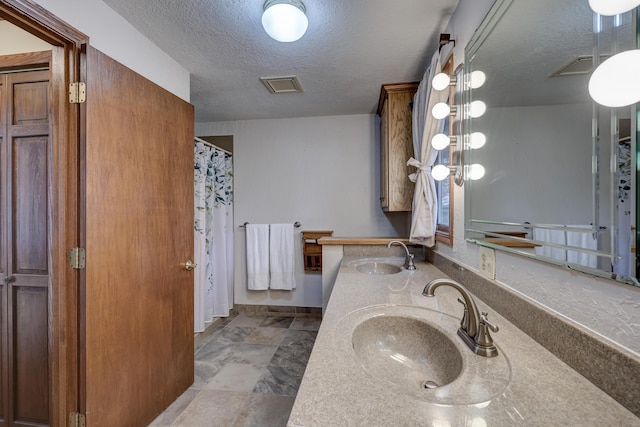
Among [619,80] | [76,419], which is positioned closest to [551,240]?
[619,80]

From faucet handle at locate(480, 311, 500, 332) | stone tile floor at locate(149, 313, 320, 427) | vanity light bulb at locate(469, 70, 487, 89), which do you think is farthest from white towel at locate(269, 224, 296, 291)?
faucet handle at locate(480, 311, 500, 332)

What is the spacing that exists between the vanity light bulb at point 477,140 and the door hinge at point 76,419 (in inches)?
81.5

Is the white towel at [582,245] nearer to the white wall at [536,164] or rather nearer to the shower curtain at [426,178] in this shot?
the white wall at [536,164]

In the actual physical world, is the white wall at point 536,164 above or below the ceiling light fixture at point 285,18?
below

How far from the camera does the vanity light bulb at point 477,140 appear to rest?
1082mm

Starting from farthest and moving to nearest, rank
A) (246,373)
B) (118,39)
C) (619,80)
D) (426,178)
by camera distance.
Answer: (246,373) < (426,178) < (118,39) < (619,80)

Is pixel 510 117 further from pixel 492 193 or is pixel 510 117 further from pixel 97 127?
pixel 97 127

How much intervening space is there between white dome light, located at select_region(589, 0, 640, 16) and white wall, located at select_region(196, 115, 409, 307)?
2242mm

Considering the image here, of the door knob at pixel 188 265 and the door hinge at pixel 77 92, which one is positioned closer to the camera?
the door hinge at pixel 77 92

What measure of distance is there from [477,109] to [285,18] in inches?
38.2

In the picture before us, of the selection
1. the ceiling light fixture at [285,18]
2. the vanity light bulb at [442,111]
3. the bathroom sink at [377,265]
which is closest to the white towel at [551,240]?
the vanity light bulb at [442,111]

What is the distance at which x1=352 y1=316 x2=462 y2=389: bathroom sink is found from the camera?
0.75 metres

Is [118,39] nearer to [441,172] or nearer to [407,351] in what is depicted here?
[441,172]

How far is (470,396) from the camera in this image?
53 centimetres
